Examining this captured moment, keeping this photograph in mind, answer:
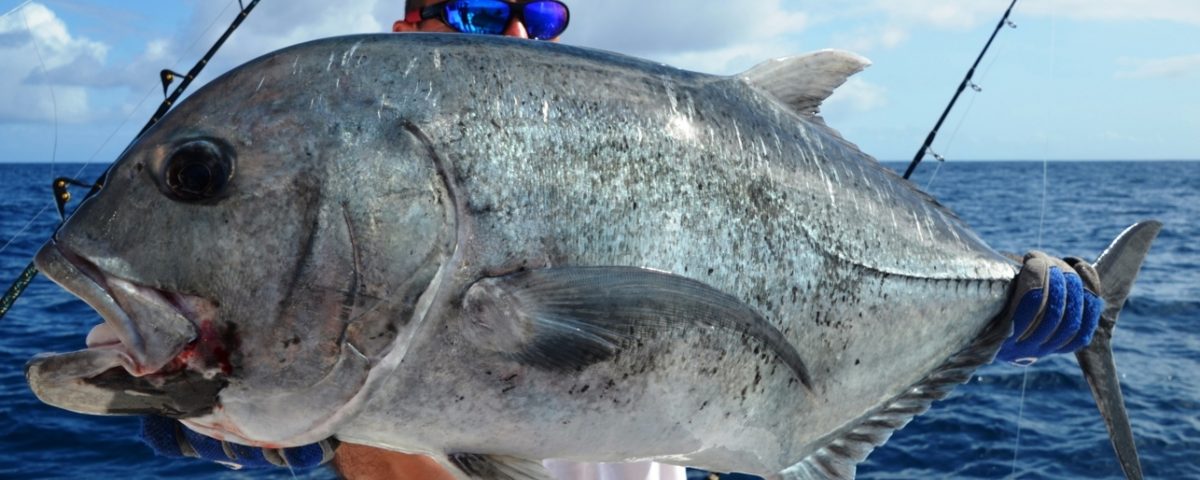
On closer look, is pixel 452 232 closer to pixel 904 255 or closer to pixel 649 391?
pixel 649 391

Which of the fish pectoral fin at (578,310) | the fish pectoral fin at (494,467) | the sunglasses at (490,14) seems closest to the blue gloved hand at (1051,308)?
the fish pectoral fin at (578,310)

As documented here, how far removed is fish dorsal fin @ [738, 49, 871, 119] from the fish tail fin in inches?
60.2

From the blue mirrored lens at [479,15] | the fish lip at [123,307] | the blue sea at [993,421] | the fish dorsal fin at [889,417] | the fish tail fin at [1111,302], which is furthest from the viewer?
the blue sea at [993,421]

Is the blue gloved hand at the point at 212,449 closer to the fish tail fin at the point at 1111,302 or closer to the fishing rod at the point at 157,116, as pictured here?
the fishing rod at the point at 157,116

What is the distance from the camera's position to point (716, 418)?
6.98ft


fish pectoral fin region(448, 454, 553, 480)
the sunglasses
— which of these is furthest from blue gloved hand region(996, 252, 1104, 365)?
the sunglasses

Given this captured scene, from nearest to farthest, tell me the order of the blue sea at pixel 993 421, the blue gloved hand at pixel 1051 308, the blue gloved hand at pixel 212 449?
the blue gloved hand at pixel 212 449 < the blue gloved hand at pixel 1051 308 < the blue sea at pixel 993 421

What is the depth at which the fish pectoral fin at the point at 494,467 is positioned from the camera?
196 centimetres

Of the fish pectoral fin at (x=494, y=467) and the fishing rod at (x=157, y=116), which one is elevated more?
the fishing rod at (x=157, y=116)

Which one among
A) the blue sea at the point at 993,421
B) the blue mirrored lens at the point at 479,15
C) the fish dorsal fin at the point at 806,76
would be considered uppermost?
the blue mirrored lens at the point at 479,15

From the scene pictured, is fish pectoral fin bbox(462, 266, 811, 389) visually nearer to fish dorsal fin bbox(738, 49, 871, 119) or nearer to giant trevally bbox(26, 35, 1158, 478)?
giant trevally bbox(26, 35, 1158, 478)

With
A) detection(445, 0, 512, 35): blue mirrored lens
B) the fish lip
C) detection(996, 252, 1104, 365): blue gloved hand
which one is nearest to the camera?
the fish lip

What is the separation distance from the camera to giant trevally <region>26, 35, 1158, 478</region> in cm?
175

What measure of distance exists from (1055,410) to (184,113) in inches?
455
